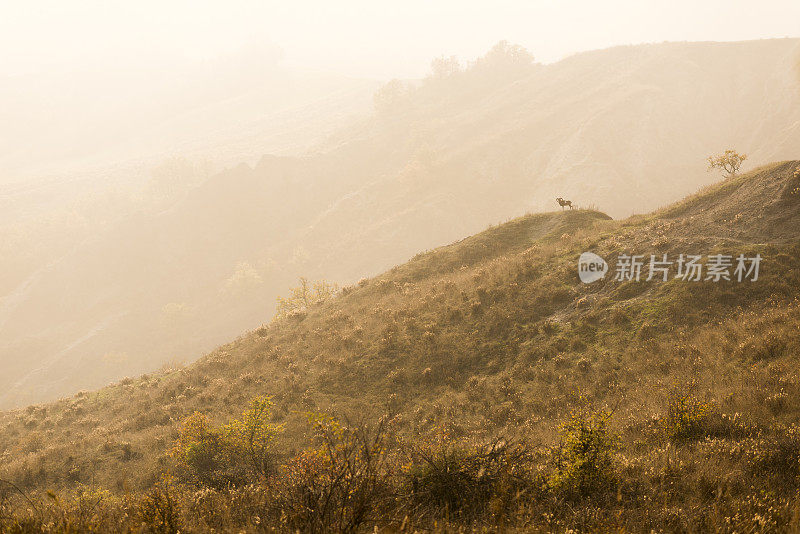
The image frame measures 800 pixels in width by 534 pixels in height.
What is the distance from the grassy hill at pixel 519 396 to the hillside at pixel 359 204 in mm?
53431

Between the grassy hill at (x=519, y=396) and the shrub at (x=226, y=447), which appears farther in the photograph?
the shrub at (x=226, y=447)

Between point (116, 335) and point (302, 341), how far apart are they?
236ft

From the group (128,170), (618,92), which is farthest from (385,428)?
(128,170)

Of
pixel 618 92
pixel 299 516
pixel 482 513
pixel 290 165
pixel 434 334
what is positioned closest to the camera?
pixel 299 516

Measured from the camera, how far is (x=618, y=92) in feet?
344

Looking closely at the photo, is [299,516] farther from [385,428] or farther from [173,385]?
[173,385]
